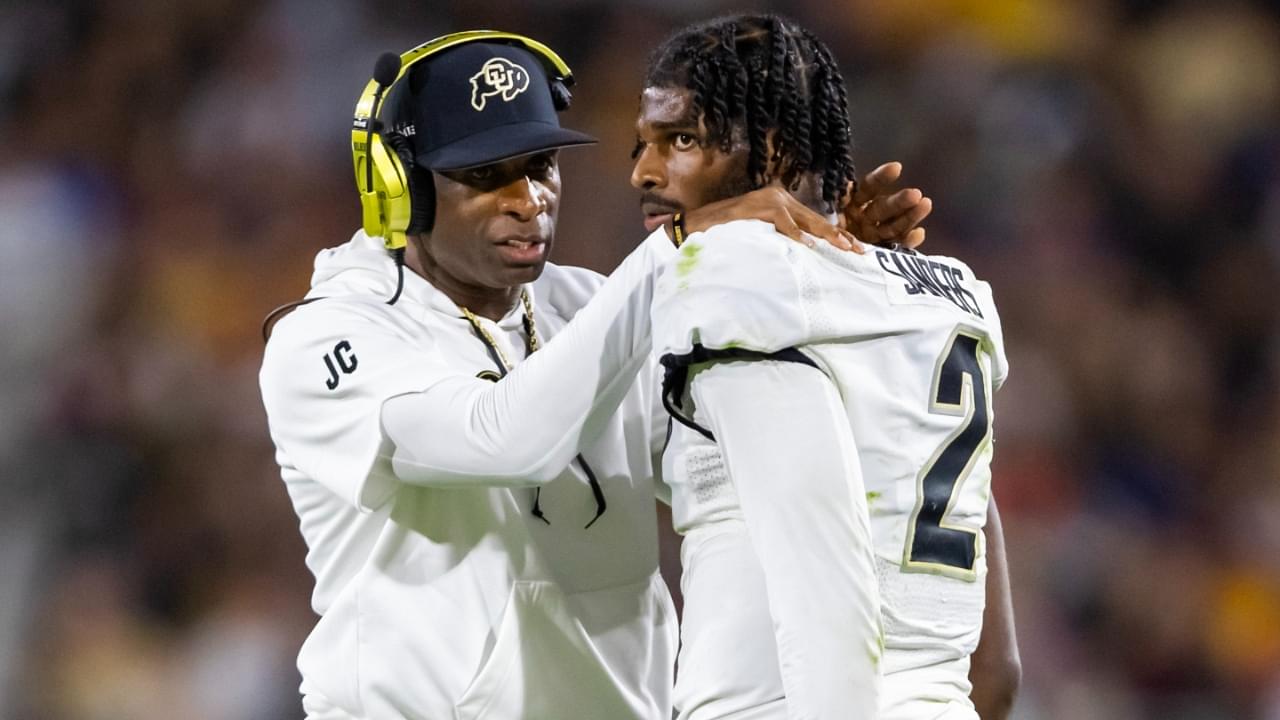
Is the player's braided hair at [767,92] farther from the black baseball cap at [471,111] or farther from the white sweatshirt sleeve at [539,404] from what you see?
the black baseball cap at [471,111]

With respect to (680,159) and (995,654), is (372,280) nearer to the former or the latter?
(680,159)

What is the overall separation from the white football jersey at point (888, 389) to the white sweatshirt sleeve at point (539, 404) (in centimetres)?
14

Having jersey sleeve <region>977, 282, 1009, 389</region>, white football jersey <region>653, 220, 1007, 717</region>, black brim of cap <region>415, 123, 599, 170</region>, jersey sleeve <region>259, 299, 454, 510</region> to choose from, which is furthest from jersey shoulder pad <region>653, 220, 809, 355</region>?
black brim of cap <region>415, 123, 599, 170</region>

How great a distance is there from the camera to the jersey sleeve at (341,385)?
2090mm

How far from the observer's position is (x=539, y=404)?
191cm

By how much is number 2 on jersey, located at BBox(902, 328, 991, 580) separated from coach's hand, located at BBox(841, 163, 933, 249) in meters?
0.45

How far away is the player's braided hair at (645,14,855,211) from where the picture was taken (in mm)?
1773

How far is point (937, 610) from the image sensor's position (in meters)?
1.71

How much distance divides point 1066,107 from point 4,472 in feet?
11.3

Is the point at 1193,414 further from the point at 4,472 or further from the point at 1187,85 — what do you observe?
the point at 4,472

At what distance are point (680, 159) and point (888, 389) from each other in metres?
0.37

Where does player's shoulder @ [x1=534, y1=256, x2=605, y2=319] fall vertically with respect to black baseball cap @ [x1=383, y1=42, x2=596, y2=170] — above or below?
below

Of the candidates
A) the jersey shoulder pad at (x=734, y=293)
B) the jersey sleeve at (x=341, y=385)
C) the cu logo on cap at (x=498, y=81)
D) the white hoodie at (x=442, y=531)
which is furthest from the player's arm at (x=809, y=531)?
the cu logo on cap at (x=498, y=81)

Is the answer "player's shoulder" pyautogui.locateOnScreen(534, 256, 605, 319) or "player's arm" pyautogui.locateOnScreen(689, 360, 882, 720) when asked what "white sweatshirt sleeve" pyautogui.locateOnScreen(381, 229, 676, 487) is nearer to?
"player's arm" pyautogui.locateOnScreen(689, 360, 882, 720)
